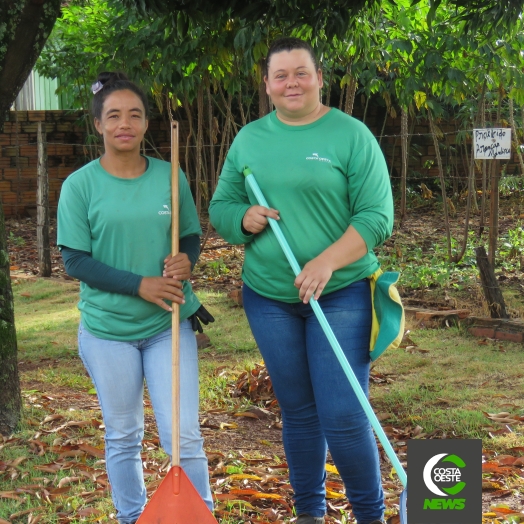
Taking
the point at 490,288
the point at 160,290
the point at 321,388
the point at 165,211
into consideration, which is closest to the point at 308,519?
the point at 321,388

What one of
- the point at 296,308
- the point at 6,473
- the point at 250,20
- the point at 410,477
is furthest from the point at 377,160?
the point at 6,473

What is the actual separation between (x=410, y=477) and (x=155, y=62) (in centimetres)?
424

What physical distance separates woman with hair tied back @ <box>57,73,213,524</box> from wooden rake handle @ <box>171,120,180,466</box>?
0.18 feet

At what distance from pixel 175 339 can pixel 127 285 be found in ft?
0.81

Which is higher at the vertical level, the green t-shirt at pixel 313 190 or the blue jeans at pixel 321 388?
the green t-shirt at pixel 313 190

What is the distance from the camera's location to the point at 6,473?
12.8 ft

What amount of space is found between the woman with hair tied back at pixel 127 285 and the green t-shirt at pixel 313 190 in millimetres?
300

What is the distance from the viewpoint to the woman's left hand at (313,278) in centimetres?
276

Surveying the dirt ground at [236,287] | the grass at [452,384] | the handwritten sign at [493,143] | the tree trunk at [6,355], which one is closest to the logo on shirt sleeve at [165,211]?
the dirt ground at [236,287]

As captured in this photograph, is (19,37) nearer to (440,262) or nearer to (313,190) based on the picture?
(313,190)

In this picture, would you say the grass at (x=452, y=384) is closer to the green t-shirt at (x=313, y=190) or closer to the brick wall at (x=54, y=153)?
the green t-shirt at (x=313, y=190)

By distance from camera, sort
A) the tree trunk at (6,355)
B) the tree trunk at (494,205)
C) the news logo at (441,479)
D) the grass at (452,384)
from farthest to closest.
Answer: the tree trunk at (494,205) → the grass at (452,384) → the tree trunk at (6,355) → the news logo at (441,479)

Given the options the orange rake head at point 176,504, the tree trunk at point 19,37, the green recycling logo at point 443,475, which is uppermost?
the tree trunk at point 19,37

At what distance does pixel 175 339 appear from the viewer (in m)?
2.79
